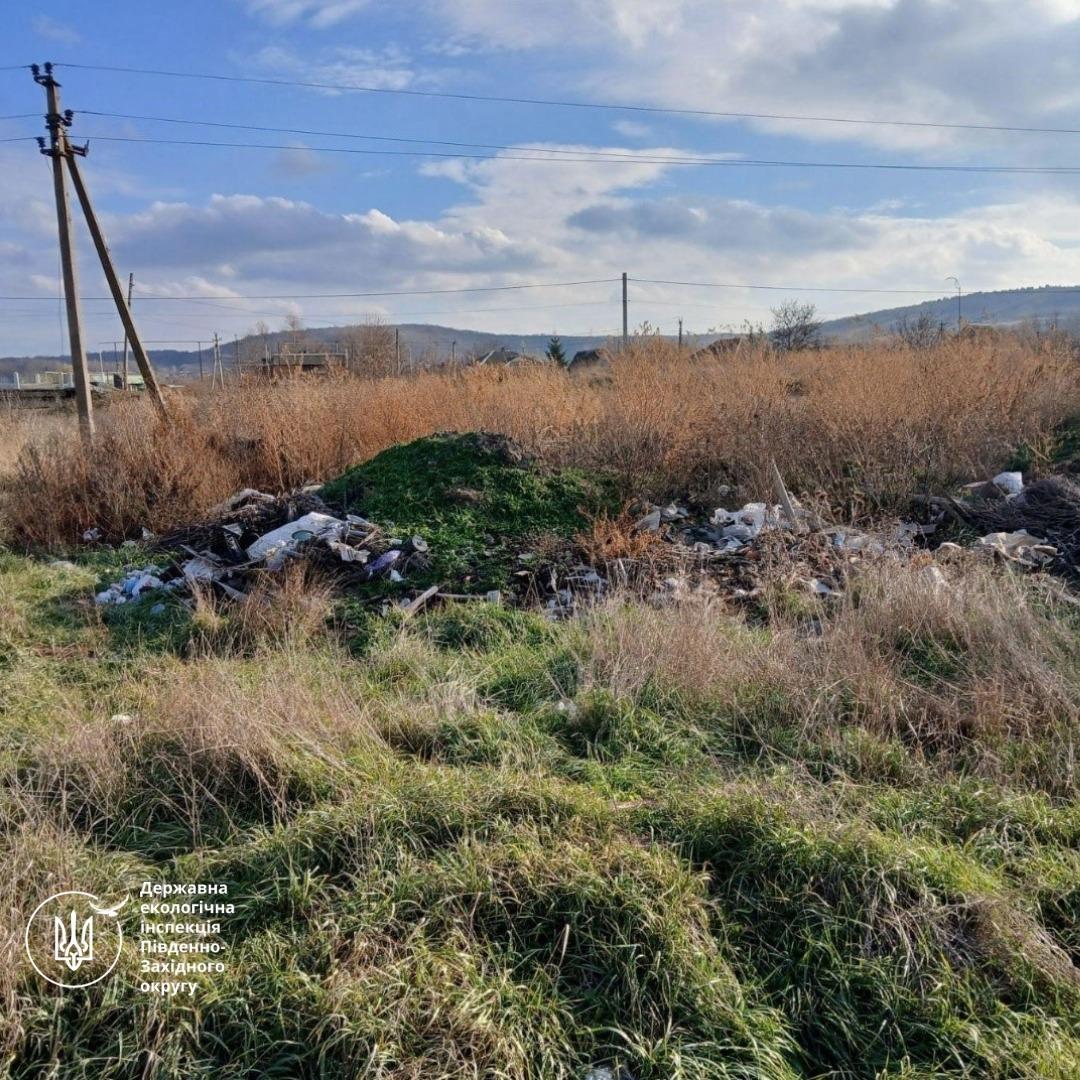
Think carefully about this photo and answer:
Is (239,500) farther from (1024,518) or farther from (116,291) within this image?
(1024,518)

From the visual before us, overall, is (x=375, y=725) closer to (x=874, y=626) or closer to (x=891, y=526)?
(x=874, y=626)

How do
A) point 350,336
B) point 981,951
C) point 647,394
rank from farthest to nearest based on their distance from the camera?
point 350,336
point 647,394
point 981,951

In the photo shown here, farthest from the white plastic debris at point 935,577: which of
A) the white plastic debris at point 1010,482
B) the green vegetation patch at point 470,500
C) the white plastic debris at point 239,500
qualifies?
the white plastic debris at point 239,500

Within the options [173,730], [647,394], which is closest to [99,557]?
[173,730]

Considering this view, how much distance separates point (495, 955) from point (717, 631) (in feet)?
8.87

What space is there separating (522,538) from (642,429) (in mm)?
2338

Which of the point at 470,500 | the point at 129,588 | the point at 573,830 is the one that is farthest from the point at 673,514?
the point at 573,830

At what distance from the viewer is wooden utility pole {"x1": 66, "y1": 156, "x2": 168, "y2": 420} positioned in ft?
35.7

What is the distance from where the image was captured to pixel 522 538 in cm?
705

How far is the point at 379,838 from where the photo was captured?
278 centimetres

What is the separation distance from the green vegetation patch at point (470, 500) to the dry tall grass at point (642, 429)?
2.29 ft

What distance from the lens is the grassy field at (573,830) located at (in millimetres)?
2164

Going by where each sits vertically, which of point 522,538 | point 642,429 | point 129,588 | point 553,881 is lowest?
point 553,881

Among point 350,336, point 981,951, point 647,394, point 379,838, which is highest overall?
point 350,336
